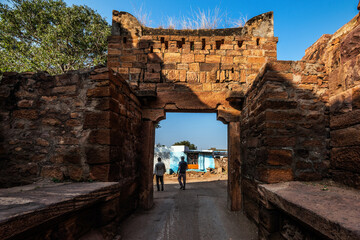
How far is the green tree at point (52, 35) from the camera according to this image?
25.6ft

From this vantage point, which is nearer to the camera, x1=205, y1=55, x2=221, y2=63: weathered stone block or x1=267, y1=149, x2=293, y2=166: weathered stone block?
x1=267, y1=149, x2=293, y2=166: weathered stone block

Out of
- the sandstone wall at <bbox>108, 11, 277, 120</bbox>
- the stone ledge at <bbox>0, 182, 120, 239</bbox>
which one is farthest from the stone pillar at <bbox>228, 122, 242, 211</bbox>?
the stone ledge at <bbox>0, 182, 120, 239</bbox>

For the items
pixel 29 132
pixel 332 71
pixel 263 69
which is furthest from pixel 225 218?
pixel 29 132

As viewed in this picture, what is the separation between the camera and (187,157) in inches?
666

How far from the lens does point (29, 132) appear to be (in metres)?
2.38

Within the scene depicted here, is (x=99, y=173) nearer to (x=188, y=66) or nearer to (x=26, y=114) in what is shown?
(x=26, y=114)

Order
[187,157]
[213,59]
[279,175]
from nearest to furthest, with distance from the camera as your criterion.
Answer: [279,175]
[213,59]
[187,157]

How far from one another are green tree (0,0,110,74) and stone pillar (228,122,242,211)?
786 centimetres

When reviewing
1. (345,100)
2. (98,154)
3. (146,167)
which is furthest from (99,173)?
(345,100)

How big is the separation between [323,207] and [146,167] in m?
3.05

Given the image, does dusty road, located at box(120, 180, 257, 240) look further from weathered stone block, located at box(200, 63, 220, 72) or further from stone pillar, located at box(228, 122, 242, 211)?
weathered stone block, located at box(200, 63, 220, 72)

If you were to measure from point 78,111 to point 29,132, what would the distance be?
0.73m

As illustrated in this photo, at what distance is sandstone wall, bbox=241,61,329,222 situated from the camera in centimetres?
222

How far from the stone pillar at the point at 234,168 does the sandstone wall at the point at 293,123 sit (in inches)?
42.7
